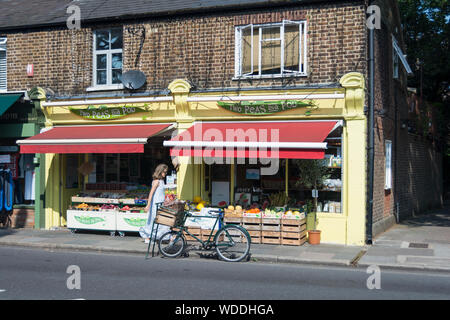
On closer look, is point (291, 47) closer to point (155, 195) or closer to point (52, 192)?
point (155, 195)

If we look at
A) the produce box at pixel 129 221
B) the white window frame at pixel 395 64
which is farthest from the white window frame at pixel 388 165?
the produce box at pixel 129 221

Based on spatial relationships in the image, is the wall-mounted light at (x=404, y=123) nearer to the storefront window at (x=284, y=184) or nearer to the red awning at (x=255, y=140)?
the storefront window at (x=284, y=184)

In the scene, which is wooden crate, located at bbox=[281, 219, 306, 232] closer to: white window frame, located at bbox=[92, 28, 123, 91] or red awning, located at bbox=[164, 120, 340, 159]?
red awning, located at bbox=[164, 120, 340, 159]

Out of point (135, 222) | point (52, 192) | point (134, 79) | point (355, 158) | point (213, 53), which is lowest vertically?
point (135, 222)

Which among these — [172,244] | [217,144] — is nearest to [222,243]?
[172,244]

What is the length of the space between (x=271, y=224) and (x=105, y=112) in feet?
18.7

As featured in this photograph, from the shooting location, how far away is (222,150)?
466 inches

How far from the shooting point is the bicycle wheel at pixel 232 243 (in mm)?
10055

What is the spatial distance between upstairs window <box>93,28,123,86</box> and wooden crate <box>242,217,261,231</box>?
18.4ft

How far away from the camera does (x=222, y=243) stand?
10.3 meters
